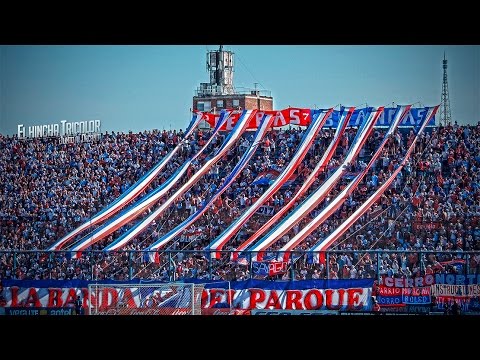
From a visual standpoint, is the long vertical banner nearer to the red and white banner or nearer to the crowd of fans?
the red and white banner

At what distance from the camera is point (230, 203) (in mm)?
25500

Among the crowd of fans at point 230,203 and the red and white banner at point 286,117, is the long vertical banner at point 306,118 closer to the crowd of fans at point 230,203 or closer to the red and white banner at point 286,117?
the red and white banner at point 286,117

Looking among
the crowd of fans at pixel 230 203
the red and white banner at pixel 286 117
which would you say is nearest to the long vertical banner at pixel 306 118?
the red and white banner at pixel 286 117

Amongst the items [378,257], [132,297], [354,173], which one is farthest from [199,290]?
[354,173]

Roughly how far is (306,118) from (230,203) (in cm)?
279

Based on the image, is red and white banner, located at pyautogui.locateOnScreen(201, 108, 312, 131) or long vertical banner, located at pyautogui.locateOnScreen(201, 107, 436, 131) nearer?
long vertical banner, located at pyautogui.locateOnScreen(201, 107, 436, 131)

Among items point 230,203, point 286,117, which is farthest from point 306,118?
point 230,203

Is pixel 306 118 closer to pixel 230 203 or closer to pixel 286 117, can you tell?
pixel 286 117

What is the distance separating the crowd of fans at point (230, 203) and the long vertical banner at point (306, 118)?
20 centimetres

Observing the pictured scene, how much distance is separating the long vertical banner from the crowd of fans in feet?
0.65

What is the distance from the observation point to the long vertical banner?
25.4m

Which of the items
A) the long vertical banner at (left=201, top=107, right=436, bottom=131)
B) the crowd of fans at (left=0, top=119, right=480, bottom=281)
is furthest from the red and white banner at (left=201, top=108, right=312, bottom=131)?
the crowd of fans at (left=0, top=119, right=480, bottom=281)
